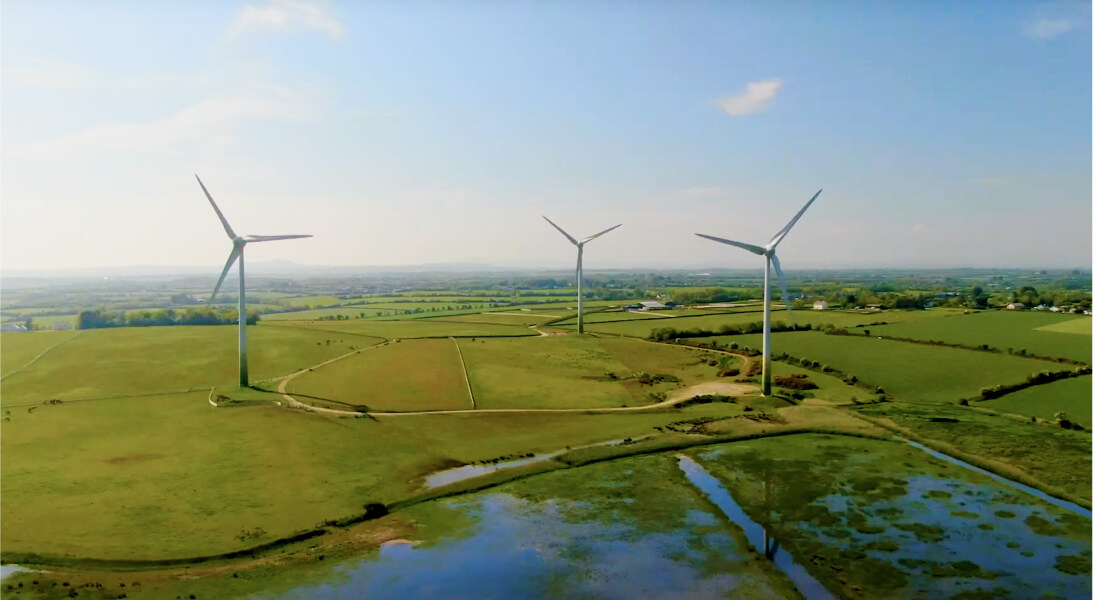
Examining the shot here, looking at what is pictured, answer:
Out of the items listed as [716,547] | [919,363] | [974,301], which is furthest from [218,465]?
[974,301]

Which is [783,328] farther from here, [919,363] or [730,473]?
[730,473]

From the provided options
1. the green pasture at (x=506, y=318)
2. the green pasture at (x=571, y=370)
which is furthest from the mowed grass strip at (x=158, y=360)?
the green pasture at (x=506, y=318)

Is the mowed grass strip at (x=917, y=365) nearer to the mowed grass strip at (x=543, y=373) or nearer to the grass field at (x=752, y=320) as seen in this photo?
the grass field at (x=752, y=320)

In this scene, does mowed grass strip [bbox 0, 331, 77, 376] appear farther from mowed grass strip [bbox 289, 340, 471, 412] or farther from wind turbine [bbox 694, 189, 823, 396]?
wind turbine [bbox 694, 189, 823, 396]

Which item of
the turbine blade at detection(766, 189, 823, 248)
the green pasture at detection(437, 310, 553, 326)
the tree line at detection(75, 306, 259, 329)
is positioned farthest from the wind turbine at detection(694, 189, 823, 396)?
the tree line at detection(75, 306, 259, 329)

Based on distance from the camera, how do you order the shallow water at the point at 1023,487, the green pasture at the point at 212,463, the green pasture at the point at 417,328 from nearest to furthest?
the green pasture at the point at 212,463
the shallow water at the point at 1023,487
the green pasture at the point at 417,328
